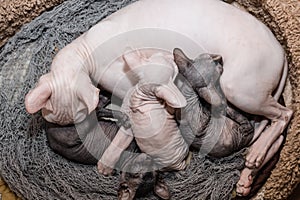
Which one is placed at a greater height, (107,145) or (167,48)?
(167,48)

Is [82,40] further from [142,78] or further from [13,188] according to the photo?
[13,188]

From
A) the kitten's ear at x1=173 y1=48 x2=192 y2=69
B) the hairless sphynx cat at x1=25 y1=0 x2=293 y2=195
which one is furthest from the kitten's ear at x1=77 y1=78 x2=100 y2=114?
the kitten's ear at x1=173 y1=48 x2=192 y2=69

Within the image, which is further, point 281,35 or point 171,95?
point 281,35

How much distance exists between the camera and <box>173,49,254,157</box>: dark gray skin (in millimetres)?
1062

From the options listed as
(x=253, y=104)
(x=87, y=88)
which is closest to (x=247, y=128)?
(x=253, y=104)

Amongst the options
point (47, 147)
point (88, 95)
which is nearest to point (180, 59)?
point (88, 95)

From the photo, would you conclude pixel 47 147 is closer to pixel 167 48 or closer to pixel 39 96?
pixel 39 96

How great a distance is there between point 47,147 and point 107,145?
0.12 metres

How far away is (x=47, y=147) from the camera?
1.17 meters

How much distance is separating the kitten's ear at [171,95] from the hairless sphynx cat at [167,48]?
63mm

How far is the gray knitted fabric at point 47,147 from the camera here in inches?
45.2

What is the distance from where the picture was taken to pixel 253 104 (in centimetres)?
111

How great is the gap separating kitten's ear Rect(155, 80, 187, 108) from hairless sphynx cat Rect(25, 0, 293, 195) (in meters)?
0.06

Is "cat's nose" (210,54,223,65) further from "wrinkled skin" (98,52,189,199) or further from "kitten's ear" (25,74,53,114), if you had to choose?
"kitten's ear" (25,74,53,114)
